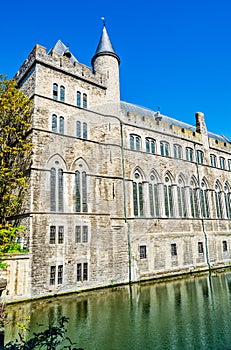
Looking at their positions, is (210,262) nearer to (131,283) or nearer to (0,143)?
(131,283)

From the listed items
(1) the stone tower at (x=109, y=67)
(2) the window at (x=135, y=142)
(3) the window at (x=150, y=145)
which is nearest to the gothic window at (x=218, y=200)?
(3) the window at (x=150, y=145)

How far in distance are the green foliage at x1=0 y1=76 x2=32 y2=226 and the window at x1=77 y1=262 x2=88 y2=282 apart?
588 centimetres

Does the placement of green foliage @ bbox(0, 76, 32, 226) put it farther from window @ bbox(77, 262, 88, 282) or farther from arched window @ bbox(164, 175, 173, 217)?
arched window @ bbox(164, 175, 173, 217)

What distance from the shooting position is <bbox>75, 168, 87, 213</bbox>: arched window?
18894 mm

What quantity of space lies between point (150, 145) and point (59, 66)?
1070 centimetres

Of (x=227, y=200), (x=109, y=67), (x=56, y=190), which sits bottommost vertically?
(x=56, y=190)

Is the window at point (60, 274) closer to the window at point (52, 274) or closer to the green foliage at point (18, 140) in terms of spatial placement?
the window at point (52, 274)

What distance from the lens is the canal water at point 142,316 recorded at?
9.09 metres

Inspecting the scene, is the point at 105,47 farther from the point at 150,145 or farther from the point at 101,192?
the point at 101,192

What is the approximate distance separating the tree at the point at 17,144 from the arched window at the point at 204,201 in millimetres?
18812

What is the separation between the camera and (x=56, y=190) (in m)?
18.2

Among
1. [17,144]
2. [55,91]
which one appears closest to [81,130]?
[55,91]

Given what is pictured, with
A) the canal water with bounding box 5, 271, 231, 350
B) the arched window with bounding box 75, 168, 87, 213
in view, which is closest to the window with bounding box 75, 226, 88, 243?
the arched window with bounding box 75, 168, 87, 213

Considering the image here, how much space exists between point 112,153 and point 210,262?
15149mm
